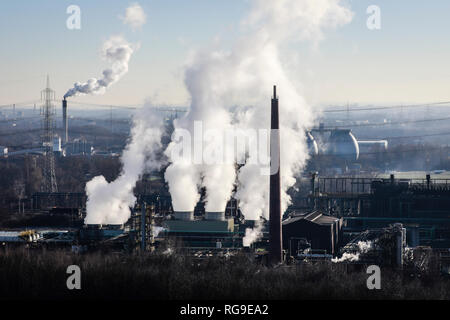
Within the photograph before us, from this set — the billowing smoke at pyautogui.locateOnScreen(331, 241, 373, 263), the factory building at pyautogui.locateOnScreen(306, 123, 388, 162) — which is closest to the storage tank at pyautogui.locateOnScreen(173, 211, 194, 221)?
the billowing smoke at pyautogui.locateOnScreen(331, 241, 373, 263)

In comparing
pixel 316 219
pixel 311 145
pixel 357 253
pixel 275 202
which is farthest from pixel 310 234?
pixel 311 145

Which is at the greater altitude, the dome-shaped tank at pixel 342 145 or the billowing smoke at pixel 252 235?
the dome-shaped tank at pixel 342 145

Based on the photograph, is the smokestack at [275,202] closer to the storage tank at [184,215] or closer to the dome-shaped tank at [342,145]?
the storage tank at [184,215]

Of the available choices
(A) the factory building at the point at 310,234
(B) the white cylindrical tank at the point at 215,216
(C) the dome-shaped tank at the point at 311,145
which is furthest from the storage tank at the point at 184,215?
(C) the dome-shaped tank at the point at 311,145

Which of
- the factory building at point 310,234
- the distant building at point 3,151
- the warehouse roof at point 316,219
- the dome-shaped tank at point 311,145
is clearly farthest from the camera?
the dome-shaped tank at point 311,145

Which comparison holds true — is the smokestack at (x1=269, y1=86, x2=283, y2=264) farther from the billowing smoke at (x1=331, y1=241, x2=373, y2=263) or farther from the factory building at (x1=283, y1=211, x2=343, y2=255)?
the factory building at (x1=283, y1=211, x2=343, y2=255)

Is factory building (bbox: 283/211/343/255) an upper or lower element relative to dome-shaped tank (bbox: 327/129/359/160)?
lower

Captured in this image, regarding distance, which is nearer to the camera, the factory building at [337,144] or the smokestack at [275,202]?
the smokestack at [275,202]
